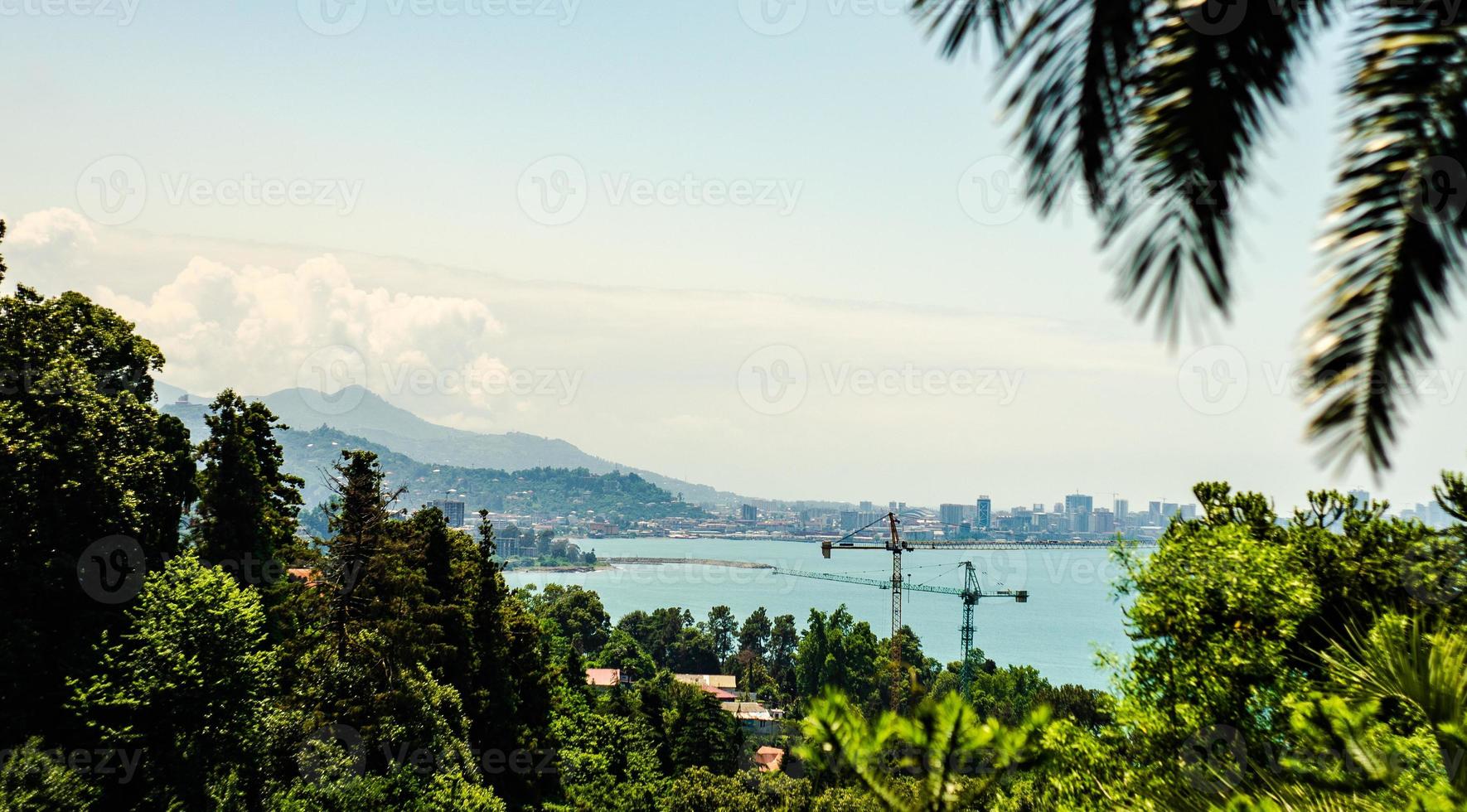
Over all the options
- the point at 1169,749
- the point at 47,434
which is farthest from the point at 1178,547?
the point at 47,434

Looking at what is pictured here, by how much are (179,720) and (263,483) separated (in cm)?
867

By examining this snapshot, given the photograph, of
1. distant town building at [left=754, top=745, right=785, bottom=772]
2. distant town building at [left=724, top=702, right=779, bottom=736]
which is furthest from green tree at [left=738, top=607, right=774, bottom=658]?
distant town building at [left=754, top=745, right=785, bottom=772]

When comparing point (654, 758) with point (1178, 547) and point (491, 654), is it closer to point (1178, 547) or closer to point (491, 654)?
point (491, 654)

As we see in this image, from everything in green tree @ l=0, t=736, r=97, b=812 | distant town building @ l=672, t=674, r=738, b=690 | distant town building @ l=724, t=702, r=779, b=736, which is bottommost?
distant town building @ l=724, t=702, r=779, b=736

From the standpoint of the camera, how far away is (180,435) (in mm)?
19203

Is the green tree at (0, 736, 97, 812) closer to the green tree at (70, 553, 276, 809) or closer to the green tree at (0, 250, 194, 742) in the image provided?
the green tree at (70, 553, 276, 809)

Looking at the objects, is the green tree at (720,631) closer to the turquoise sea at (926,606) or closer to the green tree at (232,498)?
the turquoise sea at (926,606)

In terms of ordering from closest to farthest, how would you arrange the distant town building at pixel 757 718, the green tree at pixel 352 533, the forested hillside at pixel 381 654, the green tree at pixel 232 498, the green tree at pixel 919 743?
the green tree at pixel 919 743, the forested hillside at pixel 381 654, the green tree at pixel 352 533, the green tree at pixel 232 498, the distant town building at pixel 757 718

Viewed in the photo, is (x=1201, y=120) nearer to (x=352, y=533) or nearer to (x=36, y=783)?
(x=36, y=783)

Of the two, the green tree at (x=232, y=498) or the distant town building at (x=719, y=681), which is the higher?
the green tree at (x=232, y=498)

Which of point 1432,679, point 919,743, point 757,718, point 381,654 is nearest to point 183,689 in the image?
point 381,654

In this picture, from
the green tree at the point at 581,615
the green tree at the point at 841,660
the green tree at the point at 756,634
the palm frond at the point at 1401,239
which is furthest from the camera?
the green tree at the point at 756,634

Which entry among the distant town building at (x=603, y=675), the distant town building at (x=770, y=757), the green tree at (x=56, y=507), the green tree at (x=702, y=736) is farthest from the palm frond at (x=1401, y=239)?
the distant town building at (x=603, y=675)

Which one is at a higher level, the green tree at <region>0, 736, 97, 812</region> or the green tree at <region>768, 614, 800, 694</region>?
the green tree at <region>0, 736, 97, 812</region>
